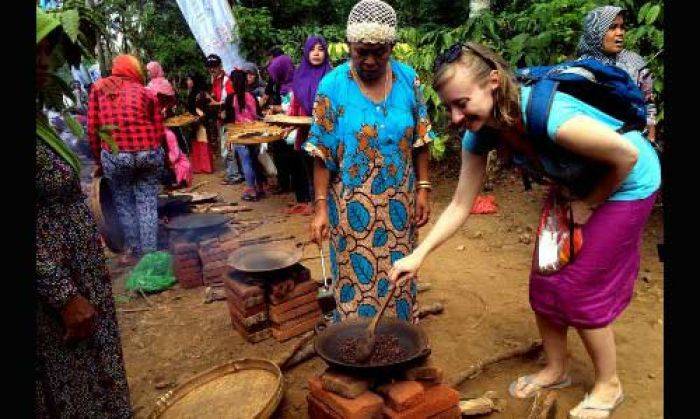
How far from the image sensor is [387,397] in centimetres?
249

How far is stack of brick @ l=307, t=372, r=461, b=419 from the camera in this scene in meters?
2.43

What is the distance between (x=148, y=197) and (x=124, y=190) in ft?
0.92

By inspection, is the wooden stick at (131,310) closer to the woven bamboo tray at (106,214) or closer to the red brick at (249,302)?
the woven bamboo tray at (106,214)

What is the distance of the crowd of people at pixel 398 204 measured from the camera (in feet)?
6.95

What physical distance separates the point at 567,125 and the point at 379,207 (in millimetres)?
1185

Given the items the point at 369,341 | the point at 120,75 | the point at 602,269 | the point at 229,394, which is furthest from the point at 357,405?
the point at 120,75

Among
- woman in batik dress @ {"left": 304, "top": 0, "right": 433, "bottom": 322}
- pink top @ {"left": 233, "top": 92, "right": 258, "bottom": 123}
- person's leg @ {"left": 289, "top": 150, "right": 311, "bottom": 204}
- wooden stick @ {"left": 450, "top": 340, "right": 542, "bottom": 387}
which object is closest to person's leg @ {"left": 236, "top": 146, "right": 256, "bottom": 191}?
pink top @ {"left": 233, "top": 92, "right": 258, "bottom": 123}

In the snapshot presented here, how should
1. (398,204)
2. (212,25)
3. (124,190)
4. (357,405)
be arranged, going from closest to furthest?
(357,405), (398,204), (124,190), (212,25)

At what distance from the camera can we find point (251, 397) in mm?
3104

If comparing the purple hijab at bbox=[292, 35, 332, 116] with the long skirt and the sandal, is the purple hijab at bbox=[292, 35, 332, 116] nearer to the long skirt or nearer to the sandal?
the sandal

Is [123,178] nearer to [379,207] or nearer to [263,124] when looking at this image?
[263,124]

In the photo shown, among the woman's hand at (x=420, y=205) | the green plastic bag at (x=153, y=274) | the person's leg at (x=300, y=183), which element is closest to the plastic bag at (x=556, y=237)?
the woman's hand at (x=420, y=205)

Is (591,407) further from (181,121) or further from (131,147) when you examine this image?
(181,121)

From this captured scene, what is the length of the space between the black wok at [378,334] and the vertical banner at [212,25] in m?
10.5
